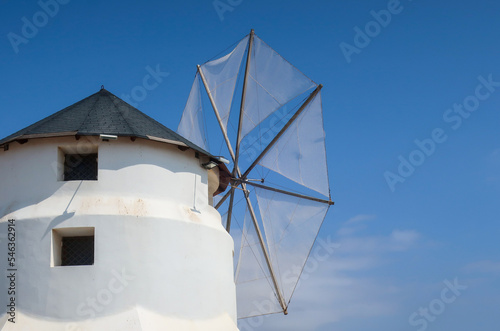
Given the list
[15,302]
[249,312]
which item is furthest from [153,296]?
[249,312]

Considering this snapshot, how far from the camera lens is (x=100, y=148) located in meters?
18.7

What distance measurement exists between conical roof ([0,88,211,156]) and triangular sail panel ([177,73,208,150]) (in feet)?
17.7

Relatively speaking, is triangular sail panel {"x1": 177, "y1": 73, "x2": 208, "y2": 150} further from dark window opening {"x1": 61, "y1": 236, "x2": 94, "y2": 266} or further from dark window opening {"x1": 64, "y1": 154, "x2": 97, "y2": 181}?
dark window opening {"x1": 61, "y1": 236, "x2": 94, "y2": 266}

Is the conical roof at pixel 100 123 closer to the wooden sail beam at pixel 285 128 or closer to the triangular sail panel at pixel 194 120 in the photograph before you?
the wooden sail beam at pixel 285 128

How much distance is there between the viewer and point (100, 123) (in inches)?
754

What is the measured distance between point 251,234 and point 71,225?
962 cm

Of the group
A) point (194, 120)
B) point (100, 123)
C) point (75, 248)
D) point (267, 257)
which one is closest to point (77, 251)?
point (75, 248)

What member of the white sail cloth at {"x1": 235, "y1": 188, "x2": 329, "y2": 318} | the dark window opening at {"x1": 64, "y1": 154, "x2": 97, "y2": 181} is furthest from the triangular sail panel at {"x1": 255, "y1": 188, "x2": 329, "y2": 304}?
the dark window opening at {"x1": 64, "y1": 154, "x2": 97, "y2": 181}

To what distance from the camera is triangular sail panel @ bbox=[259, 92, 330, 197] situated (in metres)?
24.6

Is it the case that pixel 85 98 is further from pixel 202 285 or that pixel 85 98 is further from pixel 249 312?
pixel 249 312

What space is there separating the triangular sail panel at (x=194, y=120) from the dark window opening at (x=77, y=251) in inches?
347

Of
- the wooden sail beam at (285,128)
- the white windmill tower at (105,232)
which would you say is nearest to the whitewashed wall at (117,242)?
the white windmill tower at (105,232)

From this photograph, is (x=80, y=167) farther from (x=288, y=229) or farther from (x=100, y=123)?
(x=288, y=229)

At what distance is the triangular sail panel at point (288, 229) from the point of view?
2505cm
